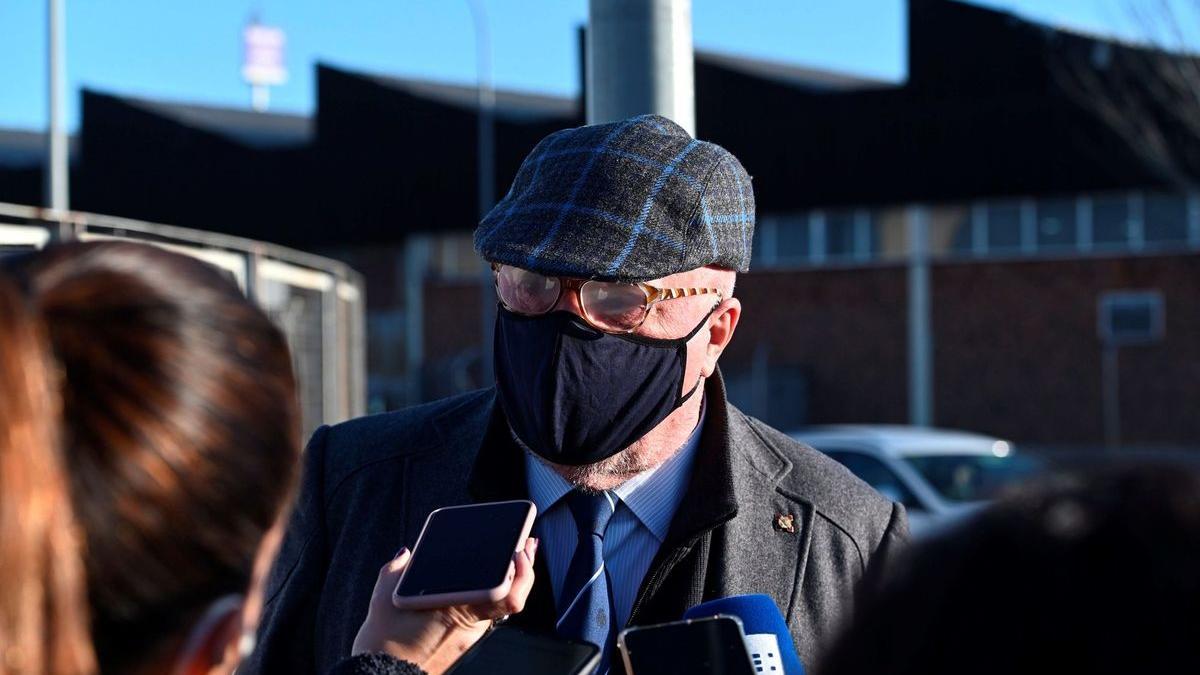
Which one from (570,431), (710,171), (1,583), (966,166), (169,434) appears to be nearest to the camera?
(1,583)

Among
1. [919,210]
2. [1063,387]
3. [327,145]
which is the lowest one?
[1063,387]

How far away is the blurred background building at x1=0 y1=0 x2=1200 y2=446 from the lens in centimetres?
2608

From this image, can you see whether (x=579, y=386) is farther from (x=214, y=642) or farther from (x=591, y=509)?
(x=214, y=642)

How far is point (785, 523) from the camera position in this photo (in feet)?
8.68

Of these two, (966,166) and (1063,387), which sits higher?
(966,166)

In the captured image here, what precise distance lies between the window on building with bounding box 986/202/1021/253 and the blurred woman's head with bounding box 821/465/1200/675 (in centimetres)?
2799

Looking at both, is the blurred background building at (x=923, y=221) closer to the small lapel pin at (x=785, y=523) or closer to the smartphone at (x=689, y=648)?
the small lapel pin at (x=785, y=523)

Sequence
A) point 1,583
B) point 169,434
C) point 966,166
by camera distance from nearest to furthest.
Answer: point 1,583, point 169,434, point 966,166

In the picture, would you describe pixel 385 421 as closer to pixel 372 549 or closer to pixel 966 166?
pixel 372 549

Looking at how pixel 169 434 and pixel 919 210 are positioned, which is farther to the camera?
pixel 919 210

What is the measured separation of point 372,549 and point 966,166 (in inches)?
1006

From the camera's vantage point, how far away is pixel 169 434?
3.97ft

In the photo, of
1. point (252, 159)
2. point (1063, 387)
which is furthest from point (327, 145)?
point (1063, 387)

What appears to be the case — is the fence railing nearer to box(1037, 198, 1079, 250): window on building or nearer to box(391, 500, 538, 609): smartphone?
box(391, 500, 538, 609): smartphone
